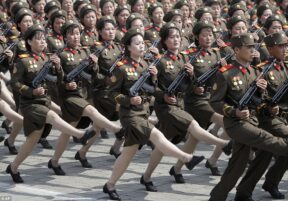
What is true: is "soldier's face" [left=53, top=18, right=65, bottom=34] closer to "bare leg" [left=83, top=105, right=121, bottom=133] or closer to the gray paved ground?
the gray paved ground

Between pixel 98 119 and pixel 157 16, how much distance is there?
415cm

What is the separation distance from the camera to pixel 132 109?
11.1 m

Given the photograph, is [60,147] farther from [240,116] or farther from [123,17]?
[123,17]

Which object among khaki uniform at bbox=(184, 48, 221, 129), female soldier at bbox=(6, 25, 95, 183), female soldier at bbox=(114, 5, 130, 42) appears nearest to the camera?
female soldier at bbox=(6, 25, 95, 183)

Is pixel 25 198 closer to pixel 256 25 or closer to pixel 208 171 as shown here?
pixel 208 171

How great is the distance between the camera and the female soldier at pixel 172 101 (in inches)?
453

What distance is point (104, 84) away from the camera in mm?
13562

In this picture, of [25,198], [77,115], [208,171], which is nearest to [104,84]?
[77,115]

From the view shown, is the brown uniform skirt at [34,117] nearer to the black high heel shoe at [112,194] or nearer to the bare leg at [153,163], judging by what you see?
the black high heel shoe at [112,194]

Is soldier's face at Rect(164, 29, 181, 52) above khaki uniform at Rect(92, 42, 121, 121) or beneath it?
above

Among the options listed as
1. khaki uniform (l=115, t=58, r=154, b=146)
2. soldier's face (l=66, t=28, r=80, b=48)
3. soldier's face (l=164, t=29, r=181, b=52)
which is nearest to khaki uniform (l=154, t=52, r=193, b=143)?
soldier's face (l=164, t=29, r=181, b=52)

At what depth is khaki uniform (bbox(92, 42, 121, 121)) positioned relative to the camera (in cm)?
1335

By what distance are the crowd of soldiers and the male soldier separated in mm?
13

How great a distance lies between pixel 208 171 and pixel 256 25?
423 centimetres
